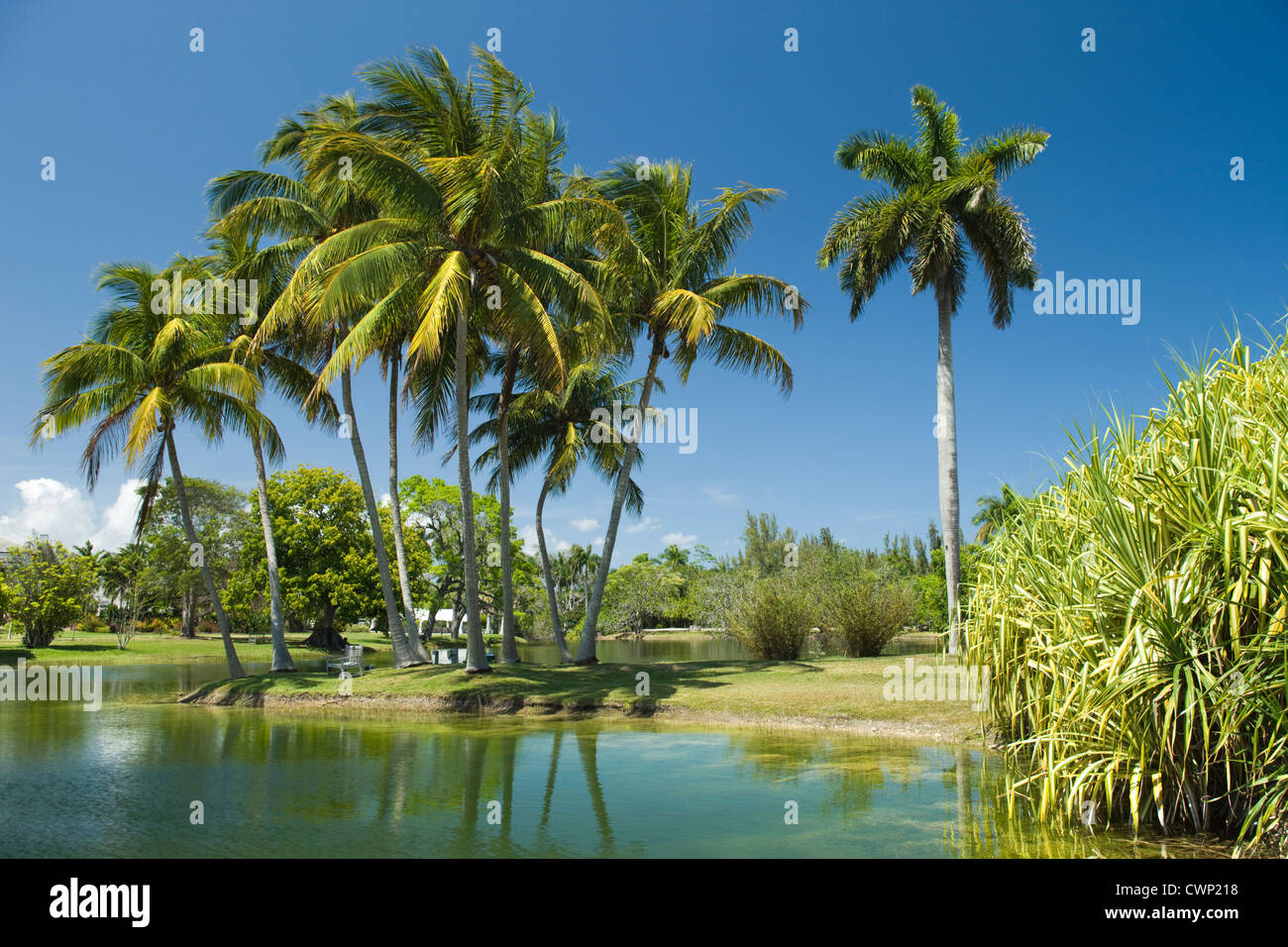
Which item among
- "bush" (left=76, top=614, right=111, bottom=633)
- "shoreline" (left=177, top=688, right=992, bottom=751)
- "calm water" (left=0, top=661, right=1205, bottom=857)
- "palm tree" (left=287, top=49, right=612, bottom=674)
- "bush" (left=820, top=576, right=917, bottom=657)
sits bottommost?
"bush" (left=76, top=614, right=111, bottom=633)

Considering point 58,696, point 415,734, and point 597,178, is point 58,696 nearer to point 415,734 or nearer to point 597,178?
point 415,734

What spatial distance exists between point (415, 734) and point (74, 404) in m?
13.7

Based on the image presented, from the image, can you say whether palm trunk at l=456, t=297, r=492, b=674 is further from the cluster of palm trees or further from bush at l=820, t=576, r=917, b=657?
bush at l=820, t=576, r=917, b=657

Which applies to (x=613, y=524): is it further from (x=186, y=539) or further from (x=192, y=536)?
(x=186, y=539)

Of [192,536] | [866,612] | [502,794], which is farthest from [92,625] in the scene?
[502,794]

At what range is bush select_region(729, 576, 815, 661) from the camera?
2236 cm

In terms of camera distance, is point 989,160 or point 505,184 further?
point 989,160

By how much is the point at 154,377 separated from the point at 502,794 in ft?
57.9

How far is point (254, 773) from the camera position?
10977mm

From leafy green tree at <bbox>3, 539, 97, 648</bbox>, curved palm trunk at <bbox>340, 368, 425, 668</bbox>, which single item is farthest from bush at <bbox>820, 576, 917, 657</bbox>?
leafy green tree at <bbox>3, 539, 97, 648</bbox>

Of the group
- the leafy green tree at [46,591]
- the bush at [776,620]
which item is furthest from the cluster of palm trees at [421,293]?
the leafy green tree at [46,591]

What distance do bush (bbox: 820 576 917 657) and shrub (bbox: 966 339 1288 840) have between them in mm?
14433
